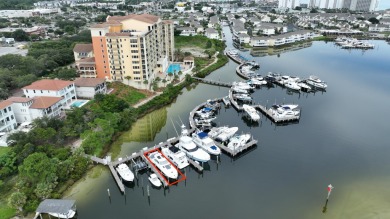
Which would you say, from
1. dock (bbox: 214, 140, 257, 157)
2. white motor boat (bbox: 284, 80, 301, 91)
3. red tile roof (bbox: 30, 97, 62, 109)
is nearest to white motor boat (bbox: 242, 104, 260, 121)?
dock (bbox: 214, 140, 257, 157)

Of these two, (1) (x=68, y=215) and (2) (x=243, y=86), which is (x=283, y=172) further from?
(2) (x=243, y=86)

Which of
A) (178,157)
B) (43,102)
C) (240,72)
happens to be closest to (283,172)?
(178,157)

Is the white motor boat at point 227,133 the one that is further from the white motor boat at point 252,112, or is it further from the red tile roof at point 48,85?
the red tile roof at point 48,85

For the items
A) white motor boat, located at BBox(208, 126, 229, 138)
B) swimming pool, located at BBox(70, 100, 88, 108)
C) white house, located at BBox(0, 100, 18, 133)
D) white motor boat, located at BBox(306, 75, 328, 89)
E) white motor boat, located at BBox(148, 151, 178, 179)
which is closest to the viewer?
white motor boat, located at BBox(148, 151, 178, 179)

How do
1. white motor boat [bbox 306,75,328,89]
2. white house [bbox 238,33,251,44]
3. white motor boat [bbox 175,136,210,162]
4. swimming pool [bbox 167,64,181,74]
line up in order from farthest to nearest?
white house [bbox 238,33,251,44] < swimming pool [bbox 167,64,181,74] < white motor boat [bbox 306,75,328,89] < white motor boat [bbox 175,136,210,162]

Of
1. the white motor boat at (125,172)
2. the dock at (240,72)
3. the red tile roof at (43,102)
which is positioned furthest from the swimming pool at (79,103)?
the dock at (240,72)

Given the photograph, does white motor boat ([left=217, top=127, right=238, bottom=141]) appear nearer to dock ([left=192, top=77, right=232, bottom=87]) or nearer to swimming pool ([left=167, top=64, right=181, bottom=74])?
dock ([left=192, top=77, right=232, bottom=87])
